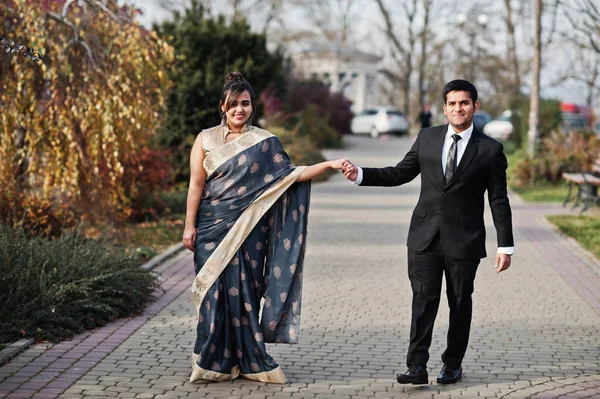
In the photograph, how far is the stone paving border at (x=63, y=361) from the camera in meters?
5.55

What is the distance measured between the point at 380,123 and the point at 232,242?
40.6 metres

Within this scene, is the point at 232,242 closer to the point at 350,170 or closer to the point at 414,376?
the point at 350,170

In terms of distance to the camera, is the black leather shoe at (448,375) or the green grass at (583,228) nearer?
the black leather shoe at (448,375)

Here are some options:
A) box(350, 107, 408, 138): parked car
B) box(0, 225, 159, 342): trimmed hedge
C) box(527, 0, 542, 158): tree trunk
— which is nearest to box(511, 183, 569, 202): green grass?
box(527, 0, 542, 158): tree trunk

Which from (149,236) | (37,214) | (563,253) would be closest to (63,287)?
(37,214)

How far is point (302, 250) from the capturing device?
228 inches

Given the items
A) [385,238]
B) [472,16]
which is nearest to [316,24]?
[472,16]

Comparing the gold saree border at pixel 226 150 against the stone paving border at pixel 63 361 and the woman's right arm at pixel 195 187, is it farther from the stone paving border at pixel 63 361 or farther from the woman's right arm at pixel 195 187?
the stone paving border at pixel 63 361

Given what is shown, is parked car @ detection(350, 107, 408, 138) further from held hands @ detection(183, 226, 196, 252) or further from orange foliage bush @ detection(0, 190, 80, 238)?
held hands @ detection(183, 226, 196, 252)

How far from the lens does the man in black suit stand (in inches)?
219

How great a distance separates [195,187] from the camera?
5723 millimetres

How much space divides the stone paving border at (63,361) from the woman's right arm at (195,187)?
115 cm

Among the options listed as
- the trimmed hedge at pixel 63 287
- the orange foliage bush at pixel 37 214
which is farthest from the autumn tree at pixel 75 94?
the trimmed hedge at pixel 63 287

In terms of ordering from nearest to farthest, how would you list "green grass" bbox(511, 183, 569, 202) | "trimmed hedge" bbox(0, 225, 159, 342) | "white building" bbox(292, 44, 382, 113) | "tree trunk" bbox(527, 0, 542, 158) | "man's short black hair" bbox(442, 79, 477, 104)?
1. "man's short black hair" bbox(442, 79, 477, 104)
2. "trimmed hedge" bbox(0, 225, 159, 342)
3. "green grass" bbox(511, 183, 569, 202)
4. "tree trunk" bbox(527, 0, 542, 158)
5. "white building" bbox(292, 44, 382, 113)
